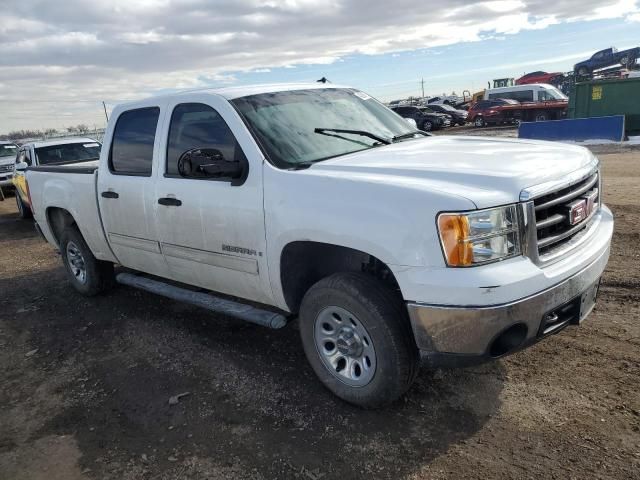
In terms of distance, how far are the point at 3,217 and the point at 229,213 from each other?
40.0ft

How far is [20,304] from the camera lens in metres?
6.16

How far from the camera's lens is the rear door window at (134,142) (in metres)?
4.45

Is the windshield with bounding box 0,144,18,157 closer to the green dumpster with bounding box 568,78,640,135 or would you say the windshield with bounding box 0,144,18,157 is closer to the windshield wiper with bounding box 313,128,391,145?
the windshield wiper with bounding box 313,128,391,145

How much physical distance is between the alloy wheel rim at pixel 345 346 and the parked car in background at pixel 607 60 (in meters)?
45.8

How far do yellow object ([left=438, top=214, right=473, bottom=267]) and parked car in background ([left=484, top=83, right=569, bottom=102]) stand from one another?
26976 millimetres

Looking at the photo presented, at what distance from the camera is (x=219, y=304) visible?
4078 millimetres

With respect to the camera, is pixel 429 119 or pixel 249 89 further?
pixel 429 119

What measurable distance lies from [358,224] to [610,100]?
19.8 meters

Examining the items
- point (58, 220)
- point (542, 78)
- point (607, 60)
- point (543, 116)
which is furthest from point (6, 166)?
point (607, 60)

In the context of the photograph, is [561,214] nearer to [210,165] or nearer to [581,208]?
[581,208]

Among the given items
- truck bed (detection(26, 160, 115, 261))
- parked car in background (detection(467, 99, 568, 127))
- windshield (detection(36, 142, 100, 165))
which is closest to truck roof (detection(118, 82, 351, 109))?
truck bed (detection(26, 160, 115, 261))

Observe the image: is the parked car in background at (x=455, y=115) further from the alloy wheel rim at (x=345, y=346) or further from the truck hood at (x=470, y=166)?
the alloy wheel rim at (x=345, y=346)

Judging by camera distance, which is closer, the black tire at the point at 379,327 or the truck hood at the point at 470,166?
the truck hood at the point at 470,166

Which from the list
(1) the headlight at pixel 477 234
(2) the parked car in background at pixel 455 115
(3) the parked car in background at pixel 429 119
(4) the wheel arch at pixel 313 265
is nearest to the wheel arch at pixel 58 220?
(4) the wheel arch at pixel 313 265
